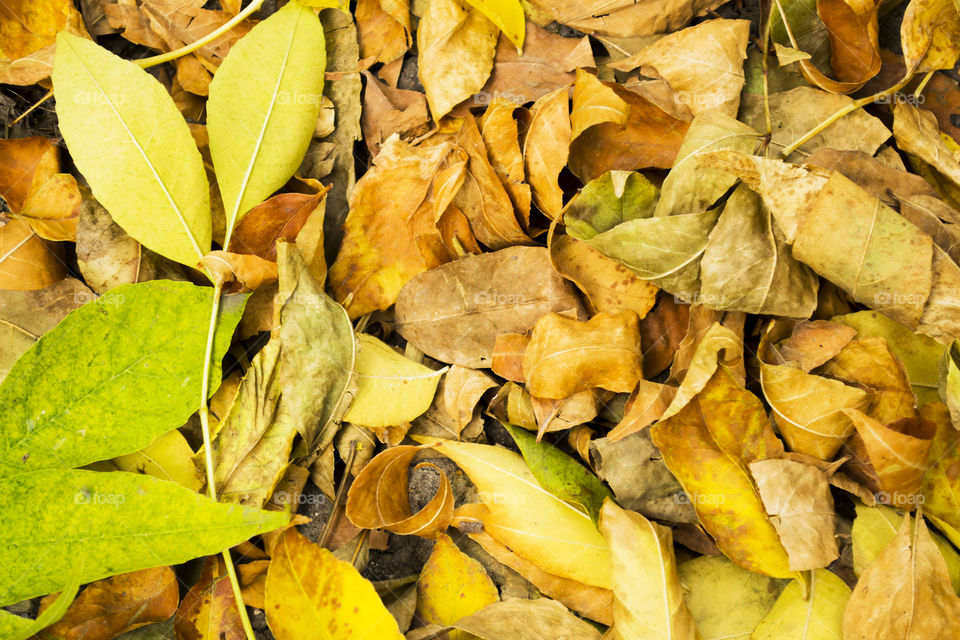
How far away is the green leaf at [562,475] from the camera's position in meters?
1.14

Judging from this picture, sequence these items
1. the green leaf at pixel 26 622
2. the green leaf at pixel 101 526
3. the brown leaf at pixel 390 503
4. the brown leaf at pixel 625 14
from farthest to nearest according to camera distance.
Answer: the brown leaf at pixel 625 14 < the brown leaf at pixel 390 503 < the green leaf at pixel 101 526 < the green leaf at pixel 26 622

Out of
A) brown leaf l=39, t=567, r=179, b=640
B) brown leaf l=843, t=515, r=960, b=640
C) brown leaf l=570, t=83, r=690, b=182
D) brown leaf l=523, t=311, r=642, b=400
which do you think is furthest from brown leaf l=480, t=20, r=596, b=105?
brown leaf l=39, t=567, r=179, b=640

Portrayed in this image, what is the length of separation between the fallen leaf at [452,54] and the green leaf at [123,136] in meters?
0.46

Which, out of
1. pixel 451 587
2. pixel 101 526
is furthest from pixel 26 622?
pixel 451 587

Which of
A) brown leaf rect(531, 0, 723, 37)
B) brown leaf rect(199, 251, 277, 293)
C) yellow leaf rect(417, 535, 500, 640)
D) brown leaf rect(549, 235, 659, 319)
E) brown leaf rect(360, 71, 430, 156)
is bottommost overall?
yellow leaf rect(417, 535, 500, 640)

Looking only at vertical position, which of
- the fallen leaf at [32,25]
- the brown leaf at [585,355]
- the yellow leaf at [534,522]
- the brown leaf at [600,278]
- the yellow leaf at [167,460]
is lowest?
the yellow leaf at [534,522]

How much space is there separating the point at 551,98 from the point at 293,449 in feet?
2.51

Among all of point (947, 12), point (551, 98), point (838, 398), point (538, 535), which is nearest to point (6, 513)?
point (538, 535)

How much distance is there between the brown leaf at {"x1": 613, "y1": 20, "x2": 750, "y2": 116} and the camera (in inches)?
47.6

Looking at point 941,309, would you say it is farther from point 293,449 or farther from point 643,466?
point 293,449

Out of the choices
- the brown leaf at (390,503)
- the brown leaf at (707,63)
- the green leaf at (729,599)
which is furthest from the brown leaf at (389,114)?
the green leaf at (729,599)

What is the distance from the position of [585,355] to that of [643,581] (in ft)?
1.17

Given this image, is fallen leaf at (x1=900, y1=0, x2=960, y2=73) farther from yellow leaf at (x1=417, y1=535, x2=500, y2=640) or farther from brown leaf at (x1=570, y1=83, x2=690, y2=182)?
yellow leaf at (x1=417, y1=535, x2=500, y2=640)

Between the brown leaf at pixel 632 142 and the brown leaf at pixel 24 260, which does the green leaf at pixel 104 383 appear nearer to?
the brown leaf at pixel 24 260
